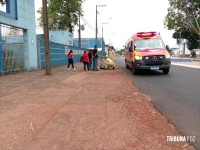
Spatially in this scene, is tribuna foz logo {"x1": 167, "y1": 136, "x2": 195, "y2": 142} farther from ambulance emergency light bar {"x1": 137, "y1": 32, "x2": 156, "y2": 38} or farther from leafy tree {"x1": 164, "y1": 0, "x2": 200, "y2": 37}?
leafy tree {"x1": 164, "y1": 0, "x2": 200, "y2": 37}

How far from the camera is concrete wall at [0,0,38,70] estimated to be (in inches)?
767

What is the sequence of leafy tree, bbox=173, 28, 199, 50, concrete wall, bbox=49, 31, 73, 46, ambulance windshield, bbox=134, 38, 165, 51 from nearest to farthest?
ambulance windshield, bbox=134, 38, 165, 51, concrete wall, bbox=49, 31, 73, 46, leafy tree, bbox=173, 28, 199, 50

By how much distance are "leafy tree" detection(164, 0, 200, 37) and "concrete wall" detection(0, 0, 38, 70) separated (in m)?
44.8

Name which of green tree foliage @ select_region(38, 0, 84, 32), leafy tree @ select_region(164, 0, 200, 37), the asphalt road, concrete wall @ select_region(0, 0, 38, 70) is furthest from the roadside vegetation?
the asphalt road

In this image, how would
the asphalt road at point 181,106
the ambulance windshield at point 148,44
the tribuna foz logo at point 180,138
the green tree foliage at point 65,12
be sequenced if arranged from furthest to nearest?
the green tree foliage at point 65,12, the ambulance windshield at point 148,44, the asphalt road at point 181,106, the tribuna foz logo at point 180,138

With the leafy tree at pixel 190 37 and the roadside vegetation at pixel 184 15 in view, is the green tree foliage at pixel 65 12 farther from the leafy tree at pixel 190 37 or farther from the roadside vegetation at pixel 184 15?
the leafy tree at pixel 190 37

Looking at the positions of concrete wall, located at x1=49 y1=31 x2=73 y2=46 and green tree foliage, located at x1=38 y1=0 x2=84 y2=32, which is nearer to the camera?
concrete wall, located at x1=49 y1=31 x2=73 y2=46

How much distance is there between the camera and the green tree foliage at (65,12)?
177 ft

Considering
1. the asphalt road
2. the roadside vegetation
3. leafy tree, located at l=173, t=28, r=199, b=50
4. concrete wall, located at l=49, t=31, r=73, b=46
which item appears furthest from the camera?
leafy tree, located at l=173, t=28, r=199, b=50

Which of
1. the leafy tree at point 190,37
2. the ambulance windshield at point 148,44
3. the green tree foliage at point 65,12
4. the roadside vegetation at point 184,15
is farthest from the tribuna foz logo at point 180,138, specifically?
the leafy tree at point 190,37

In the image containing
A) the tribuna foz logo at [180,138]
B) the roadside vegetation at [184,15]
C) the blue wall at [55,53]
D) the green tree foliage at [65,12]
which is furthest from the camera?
the roadside vegetation at [184,15]

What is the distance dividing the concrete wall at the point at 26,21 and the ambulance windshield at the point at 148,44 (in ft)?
24.8

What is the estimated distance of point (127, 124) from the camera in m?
6.42

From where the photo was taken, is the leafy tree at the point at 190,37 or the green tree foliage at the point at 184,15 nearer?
the green tree foliage at the point at 184,15
